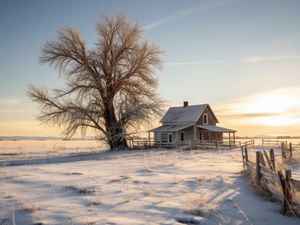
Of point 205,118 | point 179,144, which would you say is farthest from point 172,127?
point 205,118

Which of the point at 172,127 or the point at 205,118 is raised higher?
the point at 205,118

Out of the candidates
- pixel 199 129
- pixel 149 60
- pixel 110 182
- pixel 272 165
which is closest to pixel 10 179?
pixel 110 182

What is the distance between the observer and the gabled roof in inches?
1738

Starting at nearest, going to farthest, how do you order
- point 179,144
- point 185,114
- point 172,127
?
point 179,144
point 172,127
point 185,114

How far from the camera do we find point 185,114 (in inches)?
1807

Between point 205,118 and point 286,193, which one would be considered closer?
point 286,193

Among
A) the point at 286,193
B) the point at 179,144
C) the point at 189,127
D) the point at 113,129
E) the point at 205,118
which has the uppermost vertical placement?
the point at 205,118

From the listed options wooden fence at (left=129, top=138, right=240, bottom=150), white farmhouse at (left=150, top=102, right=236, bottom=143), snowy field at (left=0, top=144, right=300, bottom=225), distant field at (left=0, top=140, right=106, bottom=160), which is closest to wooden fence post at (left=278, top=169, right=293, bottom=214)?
snowy field at (left=0, top=144, right=300, bottom=225)

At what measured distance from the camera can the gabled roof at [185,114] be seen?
145 feet

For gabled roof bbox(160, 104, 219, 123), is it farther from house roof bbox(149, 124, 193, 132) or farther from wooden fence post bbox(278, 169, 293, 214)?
wooden fence post bbox(278, 169, 293, 214)

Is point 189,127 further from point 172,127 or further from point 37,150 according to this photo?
point 37,150

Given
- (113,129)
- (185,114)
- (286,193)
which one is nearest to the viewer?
(286,193)

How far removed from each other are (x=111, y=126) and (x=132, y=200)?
26.8 metres

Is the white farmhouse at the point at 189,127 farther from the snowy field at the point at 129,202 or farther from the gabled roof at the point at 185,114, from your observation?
the snowy field at the point at 129,202
